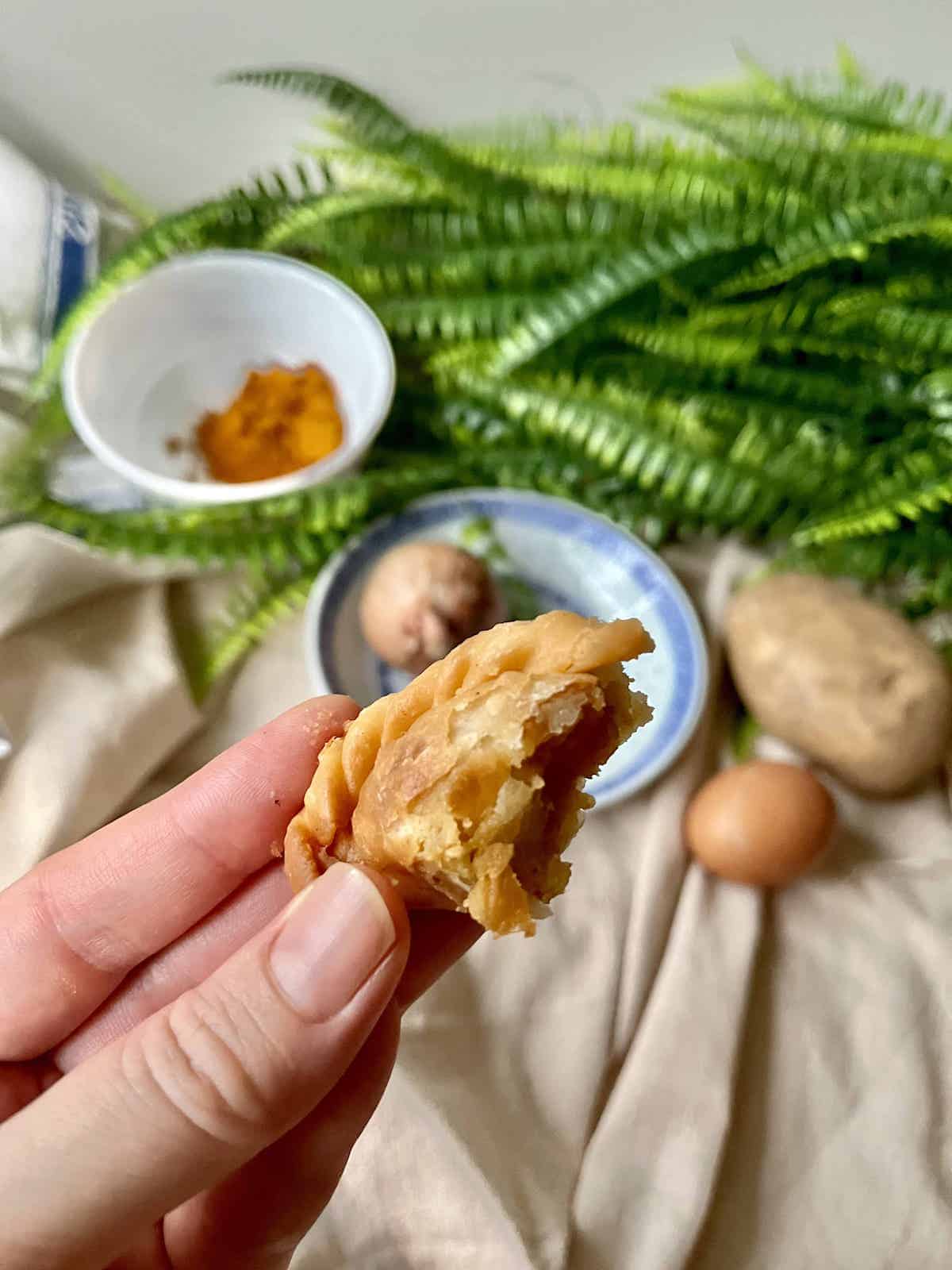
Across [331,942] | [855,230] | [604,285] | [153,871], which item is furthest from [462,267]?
[331,942]

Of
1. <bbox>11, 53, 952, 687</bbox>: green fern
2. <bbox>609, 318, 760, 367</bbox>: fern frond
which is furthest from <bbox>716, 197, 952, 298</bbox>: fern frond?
<bbox>609, 318, 760, 367</bbox>: fern frond

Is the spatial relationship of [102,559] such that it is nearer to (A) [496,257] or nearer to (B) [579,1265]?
(A) [496,257]

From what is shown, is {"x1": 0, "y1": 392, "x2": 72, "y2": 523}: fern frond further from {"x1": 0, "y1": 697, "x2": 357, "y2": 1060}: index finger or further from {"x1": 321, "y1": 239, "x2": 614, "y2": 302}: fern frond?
{"x1": 0, "y1": 697, "x2": 357, "y2": 1060}: index finger

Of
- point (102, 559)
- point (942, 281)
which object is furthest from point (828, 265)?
point (102, 559)

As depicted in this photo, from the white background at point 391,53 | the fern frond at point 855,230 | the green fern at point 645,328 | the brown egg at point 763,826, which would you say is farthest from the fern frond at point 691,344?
the brown egg at point 763,826

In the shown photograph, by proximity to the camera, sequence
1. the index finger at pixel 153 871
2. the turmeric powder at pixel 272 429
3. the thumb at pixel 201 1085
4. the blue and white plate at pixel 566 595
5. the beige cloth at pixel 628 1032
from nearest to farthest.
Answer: the thumb at pixel 201 1085, the index finger at pixel 153 871, the beige cloth at pixel 628 1032, the blue and white plate at pixel 566 595, the turmeric powder at pixel 272 429

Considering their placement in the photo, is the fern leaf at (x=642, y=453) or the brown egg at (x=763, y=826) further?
the fern leaf at (x=642, y=453)

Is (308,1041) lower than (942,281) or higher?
lower

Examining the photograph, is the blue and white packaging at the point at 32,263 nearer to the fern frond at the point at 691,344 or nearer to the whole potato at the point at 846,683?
the fern frond at the point at 691,344
